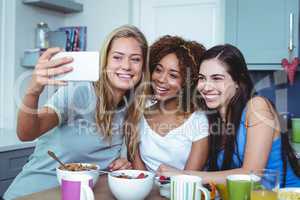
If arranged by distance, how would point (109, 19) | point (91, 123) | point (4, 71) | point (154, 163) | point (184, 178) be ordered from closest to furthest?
1. point (184, 178)
2. point (91, 123)
3. point (154, 163)
4. point (4, 71)
5. point (109, 19)

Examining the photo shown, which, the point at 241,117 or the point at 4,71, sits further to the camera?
the point at 4,71

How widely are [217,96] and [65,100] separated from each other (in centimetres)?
56

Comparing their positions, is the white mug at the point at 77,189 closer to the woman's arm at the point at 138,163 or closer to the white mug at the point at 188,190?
the white mug at the point at 188,190

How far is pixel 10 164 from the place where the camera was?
7.45 ft

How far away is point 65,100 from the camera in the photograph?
1309mm

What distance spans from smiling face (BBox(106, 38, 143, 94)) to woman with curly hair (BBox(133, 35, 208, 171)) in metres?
0.20

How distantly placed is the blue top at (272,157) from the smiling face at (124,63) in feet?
1.40

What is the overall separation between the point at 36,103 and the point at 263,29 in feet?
5.83

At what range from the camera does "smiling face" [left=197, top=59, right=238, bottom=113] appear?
1.46 m

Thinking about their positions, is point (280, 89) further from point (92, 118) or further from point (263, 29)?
point (92, 118)

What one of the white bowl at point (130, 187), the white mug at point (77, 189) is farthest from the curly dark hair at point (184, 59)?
the white mug at point (77, 189)

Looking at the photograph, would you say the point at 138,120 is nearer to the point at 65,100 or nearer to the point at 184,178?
the point at 65,100

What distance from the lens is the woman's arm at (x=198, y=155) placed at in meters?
1.47

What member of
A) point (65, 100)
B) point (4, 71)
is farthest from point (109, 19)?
point (65, 100)
